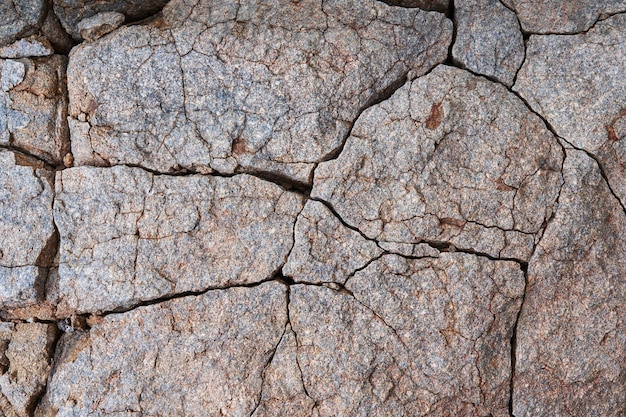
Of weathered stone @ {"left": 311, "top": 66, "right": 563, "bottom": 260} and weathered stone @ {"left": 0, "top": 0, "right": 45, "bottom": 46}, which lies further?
weathered stone @ {"left": 0, "top": 0, "right": 45, "bottom": 46}

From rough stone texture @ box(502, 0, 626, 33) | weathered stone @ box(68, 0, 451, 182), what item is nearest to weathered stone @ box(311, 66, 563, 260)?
weathered stone @ box(68, 0, 451, 182)

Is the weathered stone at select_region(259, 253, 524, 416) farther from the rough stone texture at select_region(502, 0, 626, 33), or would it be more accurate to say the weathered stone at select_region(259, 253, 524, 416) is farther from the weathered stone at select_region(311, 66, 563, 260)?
the rough stone texture at select_region(502, 0, 626, 33)

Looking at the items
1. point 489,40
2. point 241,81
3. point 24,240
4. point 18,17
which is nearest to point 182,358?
point 24,240

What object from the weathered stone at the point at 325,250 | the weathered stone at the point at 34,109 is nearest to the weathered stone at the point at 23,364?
the weathered stone at the point at 34,109

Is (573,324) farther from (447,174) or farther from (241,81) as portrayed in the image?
(241,81)

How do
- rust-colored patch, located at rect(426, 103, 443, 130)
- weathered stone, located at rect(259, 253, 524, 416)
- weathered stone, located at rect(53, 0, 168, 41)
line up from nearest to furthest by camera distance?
weathered stone, located at rect(259, 253, 524, 416), rust-colored patch, located at rect(426, 103, 443, 130), weathered stone, located at rect(53, 0, 168, 41)

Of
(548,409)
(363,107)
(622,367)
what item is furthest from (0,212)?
(622,367)

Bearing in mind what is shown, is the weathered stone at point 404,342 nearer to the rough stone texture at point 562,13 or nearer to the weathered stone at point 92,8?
the rough stone texture at point 562,13

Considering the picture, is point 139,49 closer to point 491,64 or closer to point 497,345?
point 491,64
